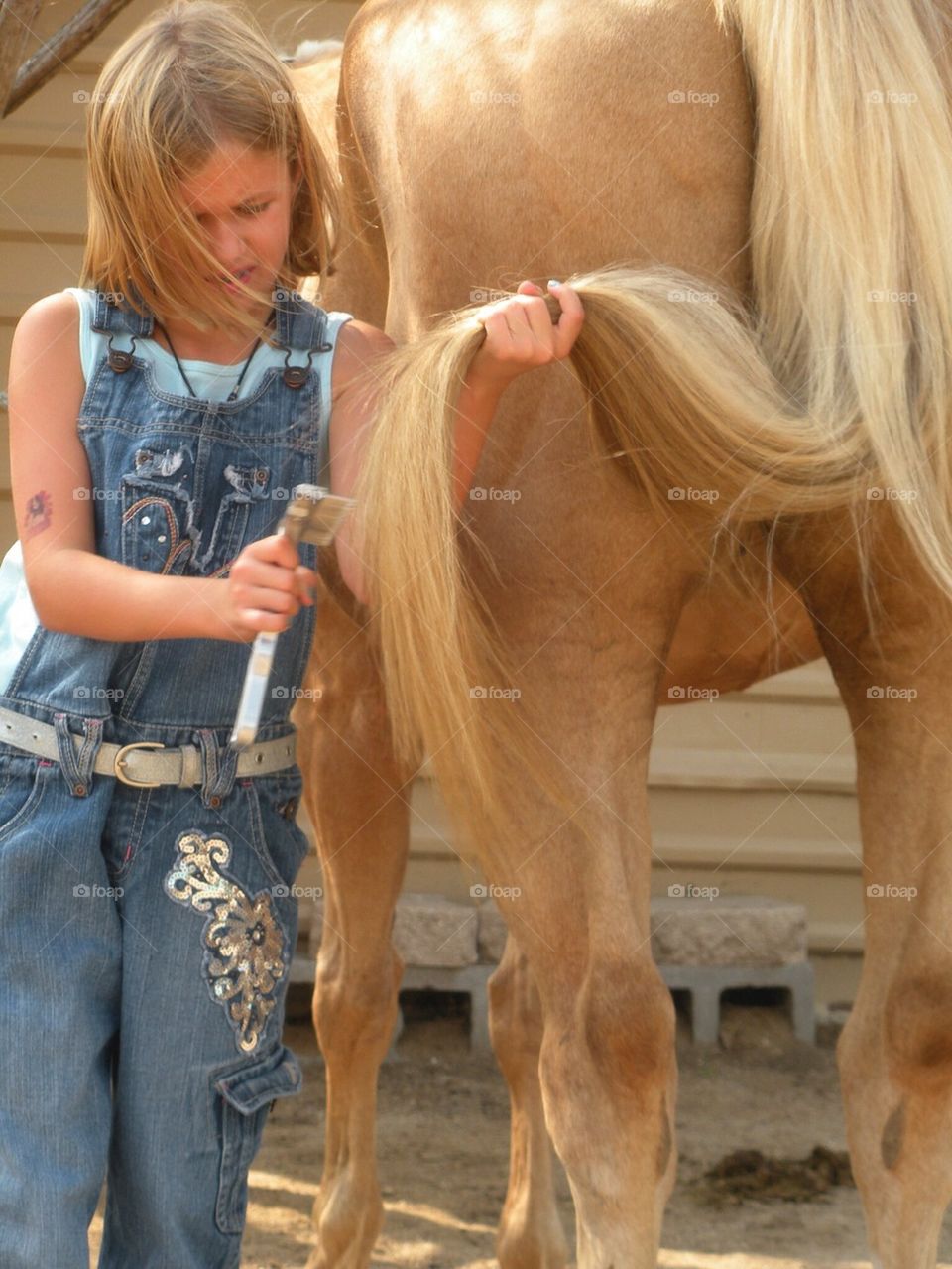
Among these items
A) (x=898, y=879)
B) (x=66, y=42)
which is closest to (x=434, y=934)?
(x=66, y=42)

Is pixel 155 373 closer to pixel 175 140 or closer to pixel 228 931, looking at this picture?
pixel 175 140

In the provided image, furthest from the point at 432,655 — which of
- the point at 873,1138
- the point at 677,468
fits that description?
the point at 873,1138

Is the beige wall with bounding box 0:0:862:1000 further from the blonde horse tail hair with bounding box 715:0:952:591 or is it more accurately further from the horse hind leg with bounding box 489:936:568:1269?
the blonde horse tail hair with bounding box 715:0:952:591

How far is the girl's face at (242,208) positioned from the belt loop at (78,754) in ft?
1.61

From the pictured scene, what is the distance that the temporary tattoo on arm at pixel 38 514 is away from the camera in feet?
5.61

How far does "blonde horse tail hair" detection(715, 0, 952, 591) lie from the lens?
1.76 m

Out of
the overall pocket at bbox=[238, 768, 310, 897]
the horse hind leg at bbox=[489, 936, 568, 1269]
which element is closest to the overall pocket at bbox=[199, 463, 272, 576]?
the overall pocket at bbox=[238, 768, 310, 897]

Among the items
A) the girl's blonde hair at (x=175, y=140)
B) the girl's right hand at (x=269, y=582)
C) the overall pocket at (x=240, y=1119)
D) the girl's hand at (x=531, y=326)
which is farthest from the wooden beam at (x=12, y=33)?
the overall pocket at (x=240, y=1119)

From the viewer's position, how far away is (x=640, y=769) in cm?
184

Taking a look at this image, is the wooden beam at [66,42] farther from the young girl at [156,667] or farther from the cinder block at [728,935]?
the cinder block at [728,935]

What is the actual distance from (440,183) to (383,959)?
5.21 ft

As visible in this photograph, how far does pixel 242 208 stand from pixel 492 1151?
8.32 ft

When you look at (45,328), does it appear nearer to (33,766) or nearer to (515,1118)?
(33,766)

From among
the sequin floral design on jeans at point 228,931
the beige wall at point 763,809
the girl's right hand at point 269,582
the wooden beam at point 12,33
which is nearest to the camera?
the girl's right hand at point 269,582
